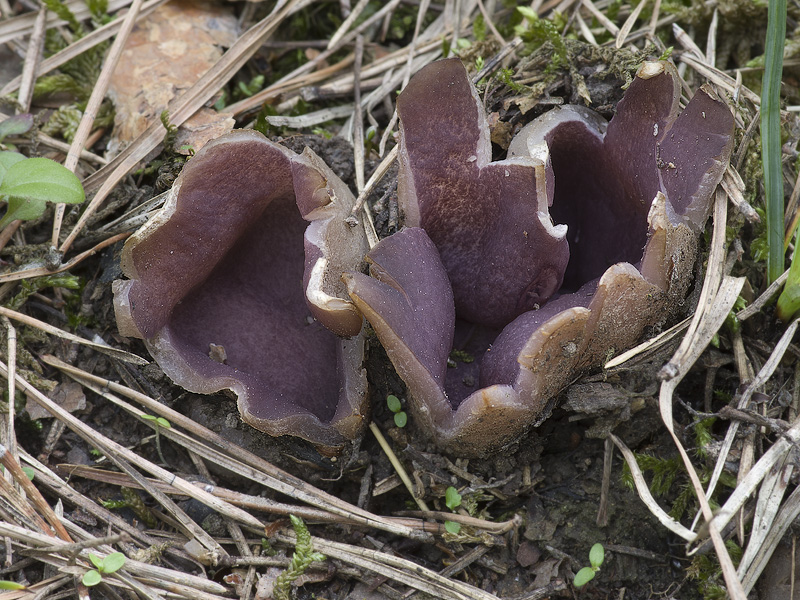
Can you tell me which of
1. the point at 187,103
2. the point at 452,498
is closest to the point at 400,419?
the point at 452,498

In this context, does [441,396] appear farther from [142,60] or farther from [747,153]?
[142,60]

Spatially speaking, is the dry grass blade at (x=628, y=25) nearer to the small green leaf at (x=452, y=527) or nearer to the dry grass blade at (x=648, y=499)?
the dry grass blade at (x=648, y=499)

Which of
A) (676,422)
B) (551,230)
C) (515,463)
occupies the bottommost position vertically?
(515,463)

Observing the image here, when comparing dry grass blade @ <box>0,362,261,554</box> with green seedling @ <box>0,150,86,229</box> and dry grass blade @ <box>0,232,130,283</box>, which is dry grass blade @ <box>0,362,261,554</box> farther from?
green seedling @ <box>0,150,86,229</box>

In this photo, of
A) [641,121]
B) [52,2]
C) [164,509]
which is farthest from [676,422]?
[52,2]

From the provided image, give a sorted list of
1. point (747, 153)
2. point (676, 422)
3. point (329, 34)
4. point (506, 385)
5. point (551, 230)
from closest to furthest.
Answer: point (506, 385) < point (551, 230) < point (676, 422) < point (747, 153) < point (329, 34)
